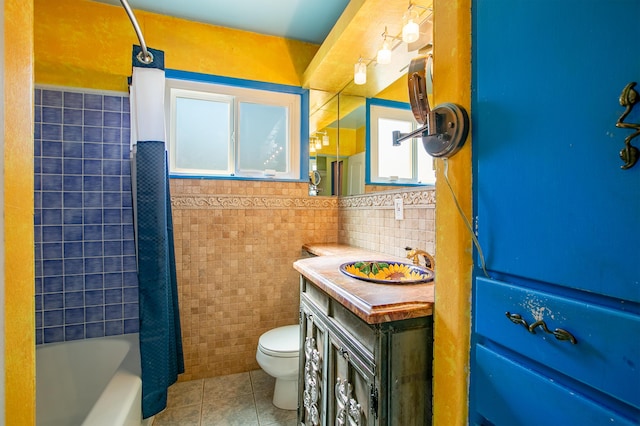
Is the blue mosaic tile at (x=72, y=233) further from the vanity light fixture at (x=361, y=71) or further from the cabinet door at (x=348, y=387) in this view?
the vanity light fixture at (x=361, y=71)

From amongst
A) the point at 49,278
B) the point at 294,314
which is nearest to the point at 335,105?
the point at 294,314

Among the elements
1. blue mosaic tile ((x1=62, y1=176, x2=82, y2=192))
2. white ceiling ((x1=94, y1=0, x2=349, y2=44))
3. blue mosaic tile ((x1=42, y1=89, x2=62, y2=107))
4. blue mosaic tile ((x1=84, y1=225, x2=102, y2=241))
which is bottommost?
blue mosaic tile ((x1=84, y1=225, x2=102, y2=241))

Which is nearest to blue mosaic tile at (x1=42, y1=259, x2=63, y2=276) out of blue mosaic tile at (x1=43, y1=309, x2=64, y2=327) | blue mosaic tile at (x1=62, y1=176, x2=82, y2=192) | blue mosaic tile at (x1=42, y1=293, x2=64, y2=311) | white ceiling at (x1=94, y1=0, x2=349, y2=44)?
blue mosaic tile at (x1=42, y1=293, x2=64, y2=311)

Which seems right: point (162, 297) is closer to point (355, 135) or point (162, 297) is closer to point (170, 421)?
point (170, 421)

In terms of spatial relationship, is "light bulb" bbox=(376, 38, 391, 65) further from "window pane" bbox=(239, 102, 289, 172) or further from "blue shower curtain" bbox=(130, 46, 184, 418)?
"blue shower curtain" bbox=(130, 46, 184, 418)

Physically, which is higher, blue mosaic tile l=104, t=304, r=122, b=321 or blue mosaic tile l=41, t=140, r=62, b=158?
blue mosaic tile l=41, t=140, r=62, b=158

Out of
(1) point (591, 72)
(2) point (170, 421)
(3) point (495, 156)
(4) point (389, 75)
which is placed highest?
(4) point (389, 75)

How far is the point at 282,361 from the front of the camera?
1665 mm

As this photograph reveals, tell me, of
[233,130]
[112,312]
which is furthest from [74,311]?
[233,130]

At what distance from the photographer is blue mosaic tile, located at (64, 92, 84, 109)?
187cm

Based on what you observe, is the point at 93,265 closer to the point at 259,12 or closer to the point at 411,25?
the point at 259,12

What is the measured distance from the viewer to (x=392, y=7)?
54.9 inches

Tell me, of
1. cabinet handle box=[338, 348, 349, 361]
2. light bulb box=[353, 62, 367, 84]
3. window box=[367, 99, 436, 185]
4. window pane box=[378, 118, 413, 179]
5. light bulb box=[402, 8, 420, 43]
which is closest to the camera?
cabinet handle box=[338, 348, 349, 361]

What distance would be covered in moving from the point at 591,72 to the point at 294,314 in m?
2.22
